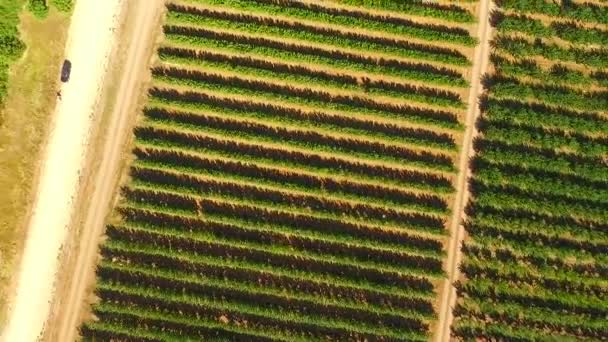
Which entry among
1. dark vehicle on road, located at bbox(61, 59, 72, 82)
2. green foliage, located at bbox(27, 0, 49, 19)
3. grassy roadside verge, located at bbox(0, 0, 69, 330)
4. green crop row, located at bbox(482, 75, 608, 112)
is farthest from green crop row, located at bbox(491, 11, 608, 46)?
green foliage, located at bbox(27, 0, 49, 19)

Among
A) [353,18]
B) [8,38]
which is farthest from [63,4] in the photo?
[353,18]

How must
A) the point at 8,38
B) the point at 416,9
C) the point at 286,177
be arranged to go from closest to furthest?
the point at 286,177
the point at 8,38
the point at 416,9

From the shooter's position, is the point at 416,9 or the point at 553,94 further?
the point at 416,9

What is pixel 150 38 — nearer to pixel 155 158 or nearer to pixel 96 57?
pixel 96 57

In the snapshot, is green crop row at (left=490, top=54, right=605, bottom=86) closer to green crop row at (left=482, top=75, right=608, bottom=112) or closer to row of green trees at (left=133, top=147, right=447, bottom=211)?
green crop row at (left=482, top=75, right=608, bottom=112)

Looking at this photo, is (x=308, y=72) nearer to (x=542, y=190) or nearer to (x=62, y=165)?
(x=542, y=190)

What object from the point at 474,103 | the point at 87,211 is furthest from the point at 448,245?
the point at 87,211

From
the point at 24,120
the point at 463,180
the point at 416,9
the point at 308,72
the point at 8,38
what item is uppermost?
the point at 416,9
